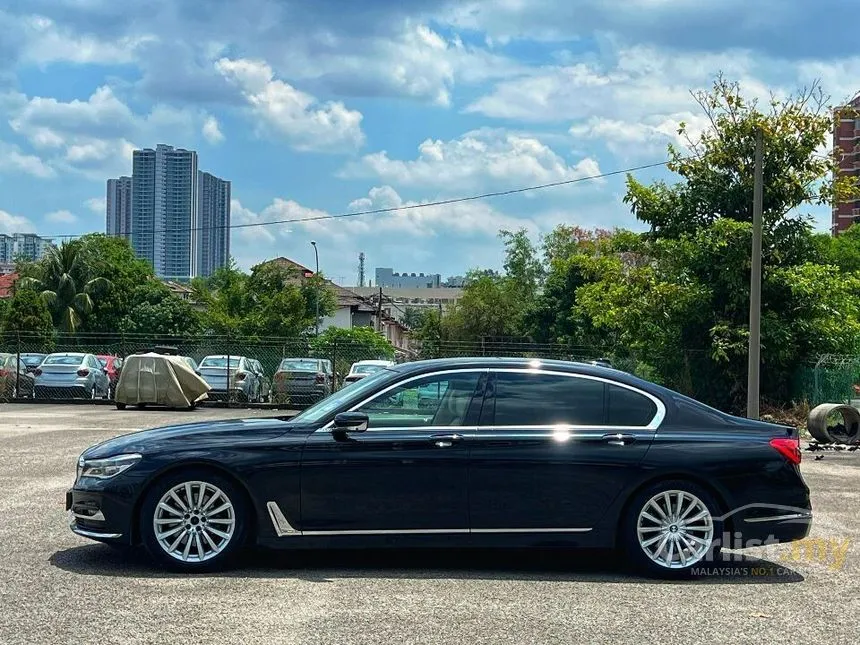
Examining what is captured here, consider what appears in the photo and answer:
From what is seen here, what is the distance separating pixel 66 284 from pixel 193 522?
2194 inches

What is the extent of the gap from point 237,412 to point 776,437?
67.1ft

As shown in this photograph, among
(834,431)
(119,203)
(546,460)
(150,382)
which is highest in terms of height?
(119,203)

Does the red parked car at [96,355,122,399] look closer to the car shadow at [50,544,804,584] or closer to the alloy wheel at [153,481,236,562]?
the car shadow at [50,544,804,584]

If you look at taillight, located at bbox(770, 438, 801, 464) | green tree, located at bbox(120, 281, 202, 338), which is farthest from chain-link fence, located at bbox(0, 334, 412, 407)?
green tree, located at bbox(120, 281, 202, 338)

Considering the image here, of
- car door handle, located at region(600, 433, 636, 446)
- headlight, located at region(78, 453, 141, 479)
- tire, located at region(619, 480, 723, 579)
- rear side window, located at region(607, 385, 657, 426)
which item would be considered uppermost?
rear side window, located at region(607, 385, 657, 426)

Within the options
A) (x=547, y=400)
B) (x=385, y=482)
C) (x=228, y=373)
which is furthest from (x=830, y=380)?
(x=385, y=482)

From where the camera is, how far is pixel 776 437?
7.16 m

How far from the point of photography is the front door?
6754 millimetres

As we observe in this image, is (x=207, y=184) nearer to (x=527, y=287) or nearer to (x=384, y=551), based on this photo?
(x=527, y=287)

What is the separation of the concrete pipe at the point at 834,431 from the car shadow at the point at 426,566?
10931mm

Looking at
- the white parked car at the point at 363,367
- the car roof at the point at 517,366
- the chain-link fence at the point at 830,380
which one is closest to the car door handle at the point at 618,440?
the car roof at the point at 517,366

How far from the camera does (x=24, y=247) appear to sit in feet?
467

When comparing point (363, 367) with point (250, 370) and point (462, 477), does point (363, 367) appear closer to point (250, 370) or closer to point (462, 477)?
point (250, 370)

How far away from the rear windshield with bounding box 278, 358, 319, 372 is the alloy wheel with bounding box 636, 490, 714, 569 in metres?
22.2
